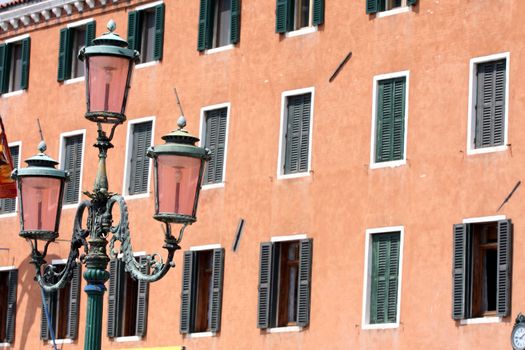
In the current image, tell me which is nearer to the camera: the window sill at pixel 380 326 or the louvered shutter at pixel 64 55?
the window sill at pixel 380 326

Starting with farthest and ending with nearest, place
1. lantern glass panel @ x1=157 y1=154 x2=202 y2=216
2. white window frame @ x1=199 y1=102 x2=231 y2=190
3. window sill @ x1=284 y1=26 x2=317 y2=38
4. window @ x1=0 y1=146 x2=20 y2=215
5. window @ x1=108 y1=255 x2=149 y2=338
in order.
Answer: window @ x1=0 y1=146 x2=20 y2=215
window @ x1=108 y1=255 x2=149 y2=338
white window frame @ x1=199 y1=102 x2=231 y2=190
window sill @ x1=284 y1=26 x2=317 y2=38
lantern glass panel @ x1=157 y1=154 x2=202 y2=216

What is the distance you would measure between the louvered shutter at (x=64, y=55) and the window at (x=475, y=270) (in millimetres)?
12793

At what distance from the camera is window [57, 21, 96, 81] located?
3988 cm

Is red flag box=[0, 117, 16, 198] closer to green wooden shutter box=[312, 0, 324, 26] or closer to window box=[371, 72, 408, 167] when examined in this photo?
green wooden shutter box=[312, 0, 324, 26]

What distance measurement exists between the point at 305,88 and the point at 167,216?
685 inches

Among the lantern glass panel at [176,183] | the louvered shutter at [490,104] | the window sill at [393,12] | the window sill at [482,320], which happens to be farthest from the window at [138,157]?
the lantern glass panel at [176,183]

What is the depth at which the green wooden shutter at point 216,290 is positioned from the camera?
113ft

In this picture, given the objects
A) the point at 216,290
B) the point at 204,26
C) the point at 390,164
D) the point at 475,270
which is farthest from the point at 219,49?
the point at 475,270

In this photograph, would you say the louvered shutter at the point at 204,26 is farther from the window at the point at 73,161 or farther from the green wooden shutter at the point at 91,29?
the window at the point at 73,161

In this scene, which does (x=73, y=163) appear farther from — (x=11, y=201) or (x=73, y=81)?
(x=11, y=201)

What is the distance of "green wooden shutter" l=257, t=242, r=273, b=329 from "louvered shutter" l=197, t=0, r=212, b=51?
4765mm

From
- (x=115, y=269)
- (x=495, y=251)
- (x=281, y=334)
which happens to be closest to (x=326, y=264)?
(x=281, y=334)

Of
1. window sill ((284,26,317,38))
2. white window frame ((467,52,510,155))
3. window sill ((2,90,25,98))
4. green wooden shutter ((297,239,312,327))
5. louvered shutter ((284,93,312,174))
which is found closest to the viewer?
white window frame ((467,52,510,155))

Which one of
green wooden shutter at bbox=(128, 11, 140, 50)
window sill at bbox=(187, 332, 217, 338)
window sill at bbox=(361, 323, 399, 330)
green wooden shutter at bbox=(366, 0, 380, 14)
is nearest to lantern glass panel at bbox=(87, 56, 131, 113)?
window sill at bbox=(361, 323, 399, 330)
